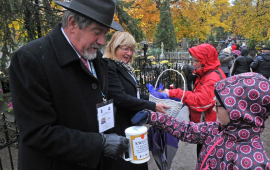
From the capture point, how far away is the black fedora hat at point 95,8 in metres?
1.27

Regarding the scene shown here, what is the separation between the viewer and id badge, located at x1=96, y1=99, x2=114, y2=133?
144 centimetres

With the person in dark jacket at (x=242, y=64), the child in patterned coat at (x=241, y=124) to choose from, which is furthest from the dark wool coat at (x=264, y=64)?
the child in patterned coat at (x=241, y=124)

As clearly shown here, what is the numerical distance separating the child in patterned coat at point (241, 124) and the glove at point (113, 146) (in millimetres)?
674

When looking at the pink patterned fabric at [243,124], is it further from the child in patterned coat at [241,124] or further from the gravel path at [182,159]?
the gravel path at [182,159]

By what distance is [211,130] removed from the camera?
5.50 feet

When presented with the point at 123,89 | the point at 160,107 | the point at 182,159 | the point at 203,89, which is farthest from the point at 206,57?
the point at 182,159

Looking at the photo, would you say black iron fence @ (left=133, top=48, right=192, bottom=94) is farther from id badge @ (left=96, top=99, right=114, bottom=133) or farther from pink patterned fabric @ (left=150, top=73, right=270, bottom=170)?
pink patterned fabric @ (left=150, top=73, right=270, bottom=170)

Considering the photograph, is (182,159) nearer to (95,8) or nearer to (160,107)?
(160,107)

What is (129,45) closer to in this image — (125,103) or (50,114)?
(125,103)

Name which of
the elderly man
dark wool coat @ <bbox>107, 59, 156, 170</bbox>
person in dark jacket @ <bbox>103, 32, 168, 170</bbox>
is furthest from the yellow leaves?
the elderly man

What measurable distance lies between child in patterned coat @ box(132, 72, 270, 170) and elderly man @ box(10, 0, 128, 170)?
0.70 m

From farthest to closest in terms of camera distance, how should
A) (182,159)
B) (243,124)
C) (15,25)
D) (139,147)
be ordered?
1. (182,159)
2. (15,25)
3. (139,147)
4. (243,124)

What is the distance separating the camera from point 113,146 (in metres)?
1.34

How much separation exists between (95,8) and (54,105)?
669 mm
